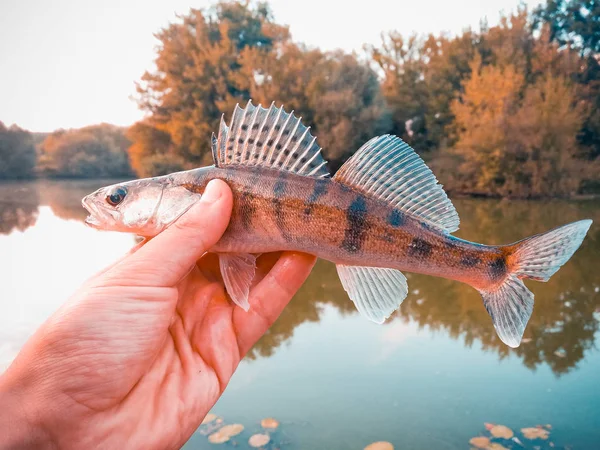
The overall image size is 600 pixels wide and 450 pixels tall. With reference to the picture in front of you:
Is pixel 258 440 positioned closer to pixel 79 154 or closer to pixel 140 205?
pixel 140 205

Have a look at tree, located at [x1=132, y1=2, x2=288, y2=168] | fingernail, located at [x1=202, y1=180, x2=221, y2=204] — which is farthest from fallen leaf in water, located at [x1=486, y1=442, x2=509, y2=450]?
tree, located at [x1=132, y1=2, x2=288, y2=168]

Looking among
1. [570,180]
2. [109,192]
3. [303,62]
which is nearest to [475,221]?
[570,180]

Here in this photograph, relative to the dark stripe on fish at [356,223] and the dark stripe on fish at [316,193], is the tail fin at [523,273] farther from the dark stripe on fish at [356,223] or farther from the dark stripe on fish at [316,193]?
the dark stripe on fish at [316,193]

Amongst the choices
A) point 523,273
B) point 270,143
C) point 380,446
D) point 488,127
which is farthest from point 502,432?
point 488,127

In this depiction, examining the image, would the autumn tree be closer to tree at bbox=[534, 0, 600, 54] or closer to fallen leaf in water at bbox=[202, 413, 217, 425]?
tree at bbox=[534, 0, 600, 54]

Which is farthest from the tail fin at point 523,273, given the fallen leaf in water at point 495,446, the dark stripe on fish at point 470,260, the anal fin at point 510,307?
the fallen leaf in water at point 495,446

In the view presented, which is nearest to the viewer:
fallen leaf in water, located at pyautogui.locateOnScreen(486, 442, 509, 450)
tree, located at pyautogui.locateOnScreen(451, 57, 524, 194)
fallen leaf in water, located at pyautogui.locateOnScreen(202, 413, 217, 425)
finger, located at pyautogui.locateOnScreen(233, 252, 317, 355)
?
finger, located at pyautogui.locateOnScreen(233, 252, 317, 355)
